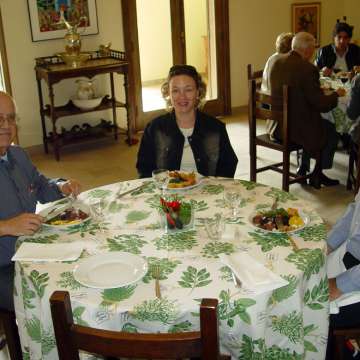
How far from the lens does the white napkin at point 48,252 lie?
175 cm

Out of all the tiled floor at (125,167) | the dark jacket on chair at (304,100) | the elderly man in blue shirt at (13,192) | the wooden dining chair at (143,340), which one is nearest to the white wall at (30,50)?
the tiled floor at (125,167)

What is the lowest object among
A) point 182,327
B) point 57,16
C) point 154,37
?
point 182,327

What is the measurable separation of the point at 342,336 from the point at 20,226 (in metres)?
1.17

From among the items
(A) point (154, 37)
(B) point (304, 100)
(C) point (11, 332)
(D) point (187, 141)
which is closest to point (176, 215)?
(C) point (11, 332)

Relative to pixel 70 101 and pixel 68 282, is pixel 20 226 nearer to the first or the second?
pixel 68 282

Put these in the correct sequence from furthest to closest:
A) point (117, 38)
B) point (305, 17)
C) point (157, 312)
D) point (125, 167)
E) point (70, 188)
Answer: point (305, 17), point (117, 38), point (125, 167), point (70, 188), point (157, 312)

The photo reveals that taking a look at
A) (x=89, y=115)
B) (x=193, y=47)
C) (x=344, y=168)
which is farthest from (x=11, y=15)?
(x=344, y=168)

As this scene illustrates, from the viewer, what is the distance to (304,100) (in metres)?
3.85

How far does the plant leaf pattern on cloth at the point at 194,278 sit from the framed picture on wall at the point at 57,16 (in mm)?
3970

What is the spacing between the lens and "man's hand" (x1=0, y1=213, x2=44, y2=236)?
191cm

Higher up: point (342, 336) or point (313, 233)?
point (313, 233)

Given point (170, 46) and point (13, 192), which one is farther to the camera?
point (170, 46)

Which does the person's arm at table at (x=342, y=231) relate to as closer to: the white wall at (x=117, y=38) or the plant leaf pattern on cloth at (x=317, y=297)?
the plant leaf pattern on cloth at (x=317, y=297)

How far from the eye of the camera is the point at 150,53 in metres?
5.77
